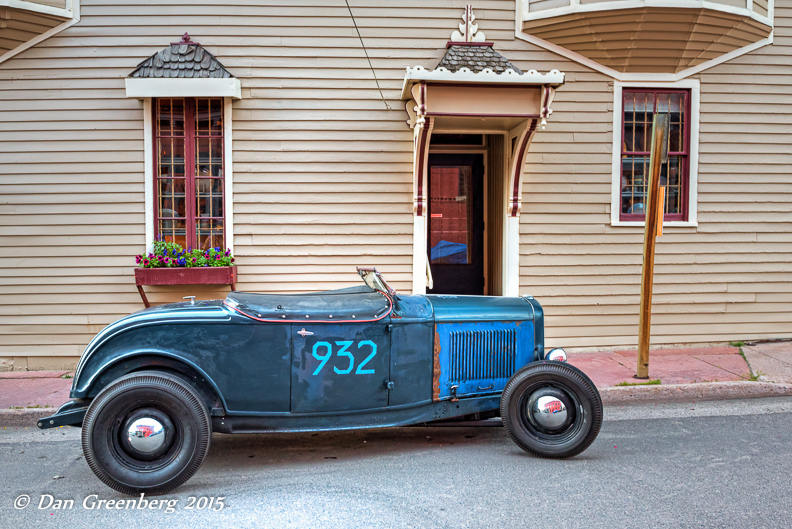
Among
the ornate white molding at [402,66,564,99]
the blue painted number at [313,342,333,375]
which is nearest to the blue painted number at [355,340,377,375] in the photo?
the blue painted number at [313,342,333,375]

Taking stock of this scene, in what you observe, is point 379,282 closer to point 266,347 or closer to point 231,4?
point 266,347

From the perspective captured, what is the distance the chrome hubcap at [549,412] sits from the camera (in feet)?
14.1

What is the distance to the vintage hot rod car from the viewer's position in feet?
12.4

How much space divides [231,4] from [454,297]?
513cm

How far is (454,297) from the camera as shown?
16.1 ft

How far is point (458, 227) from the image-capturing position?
353 inches

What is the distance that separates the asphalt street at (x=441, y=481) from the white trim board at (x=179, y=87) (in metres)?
4.04

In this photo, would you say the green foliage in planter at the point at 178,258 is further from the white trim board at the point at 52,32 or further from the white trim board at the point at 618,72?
the white trim board at the point at 618,72

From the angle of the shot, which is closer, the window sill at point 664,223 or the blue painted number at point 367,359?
the blue painted number at point 367,359

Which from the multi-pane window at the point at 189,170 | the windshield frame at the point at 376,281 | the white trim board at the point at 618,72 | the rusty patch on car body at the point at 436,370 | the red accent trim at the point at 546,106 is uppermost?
the white trim board at the point at 618,72

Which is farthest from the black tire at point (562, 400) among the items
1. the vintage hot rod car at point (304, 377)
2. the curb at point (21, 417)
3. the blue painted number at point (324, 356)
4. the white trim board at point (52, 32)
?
the white trim board at point (52, 32)

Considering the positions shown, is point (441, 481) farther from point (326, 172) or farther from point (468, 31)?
point (468, 31)

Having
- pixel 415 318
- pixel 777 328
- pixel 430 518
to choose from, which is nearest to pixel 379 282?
pixel 415 318

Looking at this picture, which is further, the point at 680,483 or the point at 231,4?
the point at 231,4
